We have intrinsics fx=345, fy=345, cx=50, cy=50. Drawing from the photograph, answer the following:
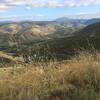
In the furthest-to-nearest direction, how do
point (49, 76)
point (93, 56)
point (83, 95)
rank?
point (93, 56)
point (49, 76)
point (83, 95)

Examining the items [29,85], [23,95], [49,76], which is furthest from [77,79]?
[23,95]

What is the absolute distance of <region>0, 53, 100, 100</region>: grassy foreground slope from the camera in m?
6.25

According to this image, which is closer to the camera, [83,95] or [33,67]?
[83,95]

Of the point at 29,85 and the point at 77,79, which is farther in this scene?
the point at 77,79

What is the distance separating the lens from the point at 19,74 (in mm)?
7809

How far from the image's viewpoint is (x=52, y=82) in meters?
7.12

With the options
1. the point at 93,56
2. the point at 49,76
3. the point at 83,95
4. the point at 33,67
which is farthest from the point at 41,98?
the point at 93,56

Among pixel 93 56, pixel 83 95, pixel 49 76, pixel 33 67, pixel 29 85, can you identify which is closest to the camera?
pixel 83 95

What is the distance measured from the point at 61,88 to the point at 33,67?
1.72 meters

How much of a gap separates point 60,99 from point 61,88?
67 centimetres

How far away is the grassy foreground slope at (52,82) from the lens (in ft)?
20.5

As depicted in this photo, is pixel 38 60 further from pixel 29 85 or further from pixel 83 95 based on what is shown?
pixel 83 95

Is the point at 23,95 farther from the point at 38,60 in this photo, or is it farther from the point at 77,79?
the point at 38,60

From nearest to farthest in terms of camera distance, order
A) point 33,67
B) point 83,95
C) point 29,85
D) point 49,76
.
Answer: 1. point 83,95
2. point 29,85
3. point 49,76
4. point 33,67
